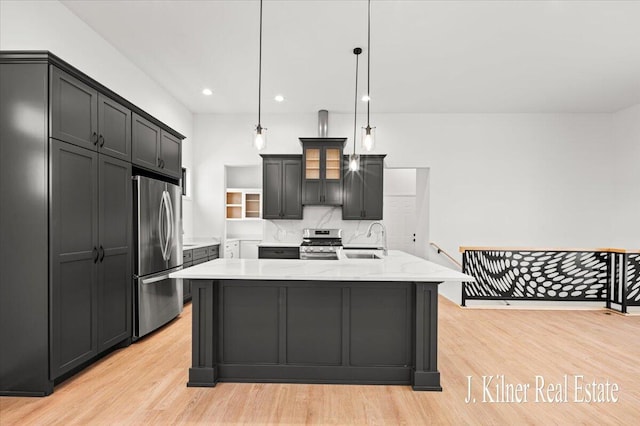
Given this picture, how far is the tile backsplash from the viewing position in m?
6.25

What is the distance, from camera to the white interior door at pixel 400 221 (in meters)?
8.69

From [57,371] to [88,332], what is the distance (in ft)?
1.17

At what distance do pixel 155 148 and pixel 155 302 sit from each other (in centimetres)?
174

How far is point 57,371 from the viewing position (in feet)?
7.88

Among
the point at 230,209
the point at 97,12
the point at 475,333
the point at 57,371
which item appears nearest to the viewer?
the point at 57,371

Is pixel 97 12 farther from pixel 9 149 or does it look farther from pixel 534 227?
pixel 534 227

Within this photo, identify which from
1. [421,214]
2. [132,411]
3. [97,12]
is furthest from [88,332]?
[421,214]

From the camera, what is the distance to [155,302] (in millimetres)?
3691

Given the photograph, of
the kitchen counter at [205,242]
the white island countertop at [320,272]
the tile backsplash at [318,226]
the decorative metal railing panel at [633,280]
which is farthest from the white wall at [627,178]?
the kitchen counter at [205,242]

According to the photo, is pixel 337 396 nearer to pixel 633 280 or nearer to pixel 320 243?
pixel 320 243

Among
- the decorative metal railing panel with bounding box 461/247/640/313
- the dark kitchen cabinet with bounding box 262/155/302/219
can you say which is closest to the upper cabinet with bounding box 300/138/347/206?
the dark kitchen cabinet with bounding box 262/155/302/219

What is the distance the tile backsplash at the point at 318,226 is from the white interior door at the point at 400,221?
2.53 meters

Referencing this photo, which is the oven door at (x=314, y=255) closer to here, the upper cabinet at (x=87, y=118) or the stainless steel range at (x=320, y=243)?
the stainless steel range at (x=320, y=243)

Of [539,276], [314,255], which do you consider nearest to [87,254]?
[314,255]
